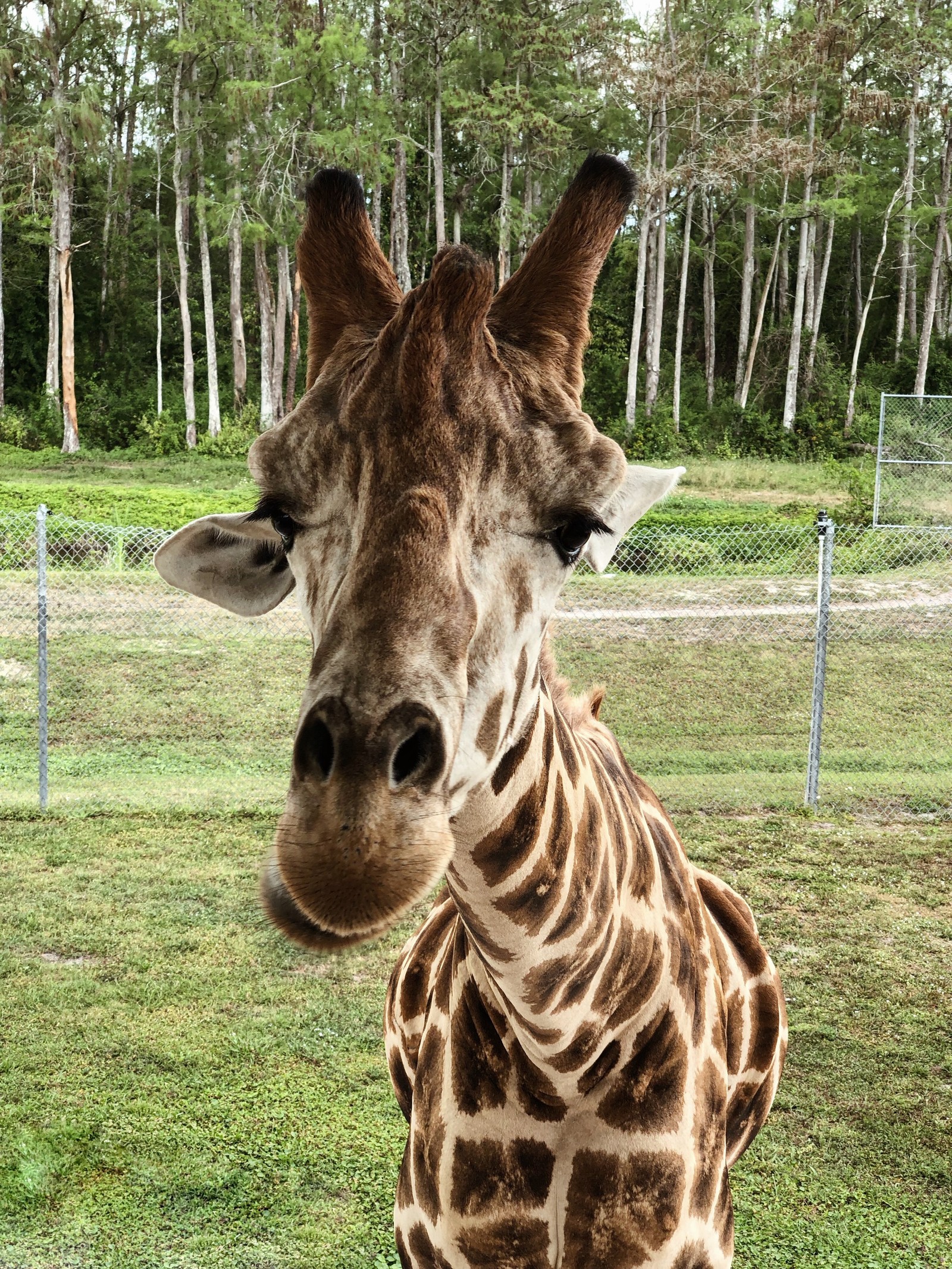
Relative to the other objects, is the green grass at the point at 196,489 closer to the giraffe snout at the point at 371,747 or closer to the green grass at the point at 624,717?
the green grass at the point at 624,717

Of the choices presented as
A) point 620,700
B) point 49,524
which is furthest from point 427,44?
point 620,700

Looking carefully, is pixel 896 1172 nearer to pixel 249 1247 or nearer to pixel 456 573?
pixel 249 1247

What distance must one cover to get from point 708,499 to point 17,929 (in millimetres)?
16365

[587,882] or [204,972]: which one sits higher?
[587,882]

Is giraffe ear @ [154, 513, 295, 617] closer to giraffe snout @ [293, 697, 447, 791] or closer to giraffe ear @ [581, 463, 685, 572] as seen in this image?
giraffe ear @ [581, 463, 685, 572]

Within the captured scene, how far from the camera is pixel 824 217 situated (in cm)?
3266

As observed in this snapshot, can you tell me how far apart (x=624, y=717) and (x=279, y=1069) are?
536 centimetres

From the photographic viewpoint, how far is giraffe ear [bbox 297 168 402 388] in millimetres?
Result: 1480

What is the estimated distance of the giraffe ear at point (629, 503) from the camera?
1794 mm

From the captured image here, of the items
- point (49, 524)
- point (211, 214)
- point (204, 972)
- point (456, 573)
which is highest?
point (211, 214)

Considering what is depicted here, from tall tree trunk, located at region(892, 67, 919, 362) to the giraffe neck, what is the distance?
2983 centimetres

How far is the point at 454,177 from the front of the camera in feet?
101

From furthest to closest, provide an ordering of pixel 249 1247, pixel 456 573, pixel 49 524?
pixel 49 524 → pixel 249 1247 → pixel 456 573

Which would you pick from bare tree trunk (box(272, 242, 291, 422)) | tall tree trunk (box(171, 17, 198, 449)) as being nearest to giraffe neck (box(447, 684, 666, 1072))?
bare tree trunk (box(272, 242, 291, 422))
